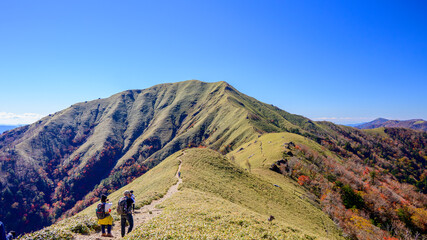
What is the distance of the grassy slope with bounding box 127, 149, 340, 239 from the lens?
59.4ft

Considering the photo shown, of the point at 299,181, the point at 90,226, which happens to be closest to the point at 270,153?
the point at 299,181

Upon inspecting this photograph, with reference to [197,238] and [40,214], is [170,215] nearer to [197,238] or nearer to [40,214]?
[197,238]

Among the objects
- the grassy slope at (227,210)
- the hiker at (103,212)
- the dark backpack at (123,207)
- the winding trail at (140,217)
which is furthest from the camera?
the grassy slope at (227,210)

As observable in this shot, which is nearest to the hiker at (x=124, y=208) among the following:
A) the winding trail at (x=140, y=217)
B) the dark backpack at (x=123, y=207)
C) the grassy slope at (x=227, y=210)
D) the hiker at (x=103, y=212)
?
the dark backpack at (x=123, y=207)

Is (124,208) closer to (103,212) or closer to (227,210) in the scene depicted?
(103,212)

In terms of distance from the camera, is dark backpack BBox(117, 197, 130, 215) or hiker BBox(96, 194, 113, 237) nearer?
dark backpack BBox(117, 197, 130, 215)

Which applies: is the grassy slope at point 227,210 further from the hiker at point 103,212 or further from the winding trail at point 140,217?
the hiker at point 103,212

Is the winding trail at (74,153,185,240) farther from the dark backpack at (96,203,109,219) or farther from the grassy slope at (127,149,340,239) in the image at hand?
the dark backpack at (96,203,109,219)

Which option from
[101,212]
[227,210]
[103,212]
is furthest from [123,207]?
[227,210]

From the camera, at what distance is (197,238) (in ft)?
52.4

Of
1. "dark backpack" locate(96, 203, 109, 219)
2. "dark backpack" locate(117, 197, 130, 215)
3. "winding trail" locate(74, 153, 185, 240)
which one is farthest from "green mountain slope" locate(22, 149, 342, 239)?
"dark backpack" locate(96, 203, 109, 219)

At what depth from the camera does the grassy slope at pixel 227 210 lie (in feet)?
59.4

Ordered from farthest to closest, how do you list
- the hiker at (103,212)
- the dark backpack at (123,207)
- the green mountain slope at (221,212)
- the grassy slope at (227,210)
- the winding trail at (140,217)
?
the grassy slope at (227,210) < the green mountain slope at (221,212) < the winding trail at (140,217) < the hiker at (103,212) < the dark backpack at (123,207)

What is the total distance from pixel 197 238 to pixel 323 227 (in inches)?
1622
